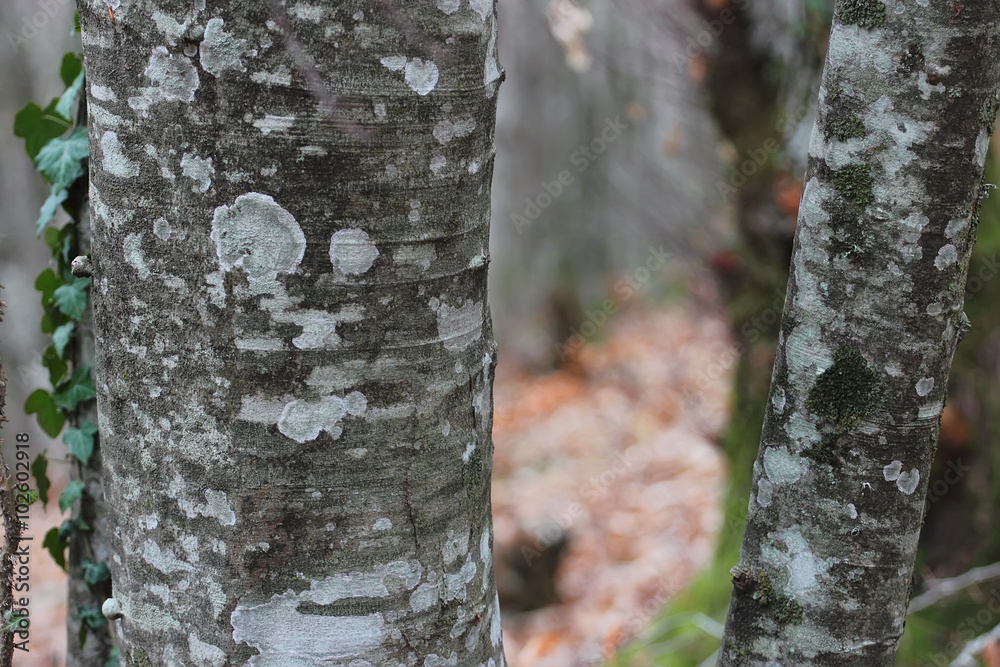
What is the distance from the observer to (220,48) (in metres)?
1.00

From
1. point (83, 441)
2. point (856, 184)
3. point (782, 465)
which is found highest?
point (856, 184)

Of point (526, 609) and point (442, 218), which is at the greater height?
point (442, 218)

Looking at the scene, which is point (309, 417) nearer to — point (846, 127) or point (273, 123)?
point (273, 123)

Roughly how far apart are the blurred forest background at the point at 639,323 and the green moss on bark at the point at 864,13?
213 centimetres

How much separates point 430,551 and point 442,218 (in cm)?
48

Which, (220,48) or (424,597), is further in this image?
(424,597)

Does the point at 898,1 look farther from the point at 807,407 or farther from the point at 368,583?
the point at 368,583

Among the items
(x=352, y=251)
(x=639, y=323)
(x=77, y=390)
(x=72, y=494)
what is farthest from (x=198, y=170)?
(x=639, y=323)

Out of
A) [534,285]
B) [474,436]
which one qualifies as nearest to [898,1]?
[474,436]

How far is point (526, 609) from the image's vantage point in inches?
202

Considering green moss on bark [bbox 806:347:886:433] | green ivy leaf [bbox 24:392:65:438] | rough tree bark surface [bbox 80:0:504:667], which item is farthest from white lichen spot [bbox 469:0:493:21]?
green ivy leaf [bbox 24:392:65:438]

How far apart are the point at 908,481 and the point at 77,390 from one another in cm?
162

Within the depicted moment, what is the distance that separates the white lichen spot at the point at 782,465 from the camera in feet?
4.26

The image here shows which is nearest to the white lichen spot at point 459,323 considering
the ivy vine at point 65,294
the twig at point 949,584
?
the ivy vine at point 65,294
